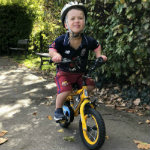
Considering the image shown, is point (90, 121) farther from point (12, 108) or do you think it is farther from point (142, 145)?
point (12, 108)

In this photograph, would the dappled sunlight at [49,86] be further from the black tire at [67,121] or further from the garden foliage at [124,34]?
the black tire at [67,121]

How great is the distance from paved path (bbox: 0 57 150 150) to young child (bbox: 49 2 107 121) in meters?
0.37

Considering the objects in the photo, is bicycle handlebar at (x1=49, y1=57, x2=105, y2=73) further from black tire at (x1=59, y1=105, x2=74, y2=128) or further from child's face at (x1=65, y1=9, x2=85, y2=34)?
black tire at (x1=59, y1=105, x2=74, y2=128)

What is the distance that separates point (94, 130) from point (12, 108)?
1.97 meters

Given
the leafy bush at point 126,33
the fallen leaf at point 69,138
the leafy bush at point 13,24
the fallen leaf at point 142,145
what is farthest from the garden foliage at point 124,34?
the leafy bush at point 13,24

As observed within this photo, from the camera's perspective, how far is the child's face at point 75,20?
2.68 metres

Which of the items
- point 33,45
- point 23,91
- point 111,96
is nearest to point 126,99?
point 111,96

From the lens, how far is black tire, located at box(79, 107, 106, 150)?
2.39 m

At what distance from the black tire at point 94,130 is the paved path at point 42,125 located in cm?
15

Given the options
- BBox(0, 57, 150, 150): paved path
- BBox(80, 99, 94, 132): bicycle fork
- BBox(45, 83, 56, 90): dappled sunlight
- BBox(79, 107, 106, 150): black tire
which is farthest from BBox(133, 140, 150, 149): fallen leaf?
BBox(45, 83, 56, 90): dappled sunlight

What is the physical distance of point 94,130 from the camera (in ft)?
8.44

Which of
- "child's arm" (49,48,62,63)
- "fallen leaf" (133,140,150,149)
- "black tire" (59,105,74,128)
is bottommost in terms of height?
"fallen leaf" (133,140,150,149)

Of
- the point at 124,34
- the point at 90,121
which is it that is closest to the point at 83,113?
the point at 90,121

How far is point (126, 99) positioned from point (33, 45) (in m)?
6.94
